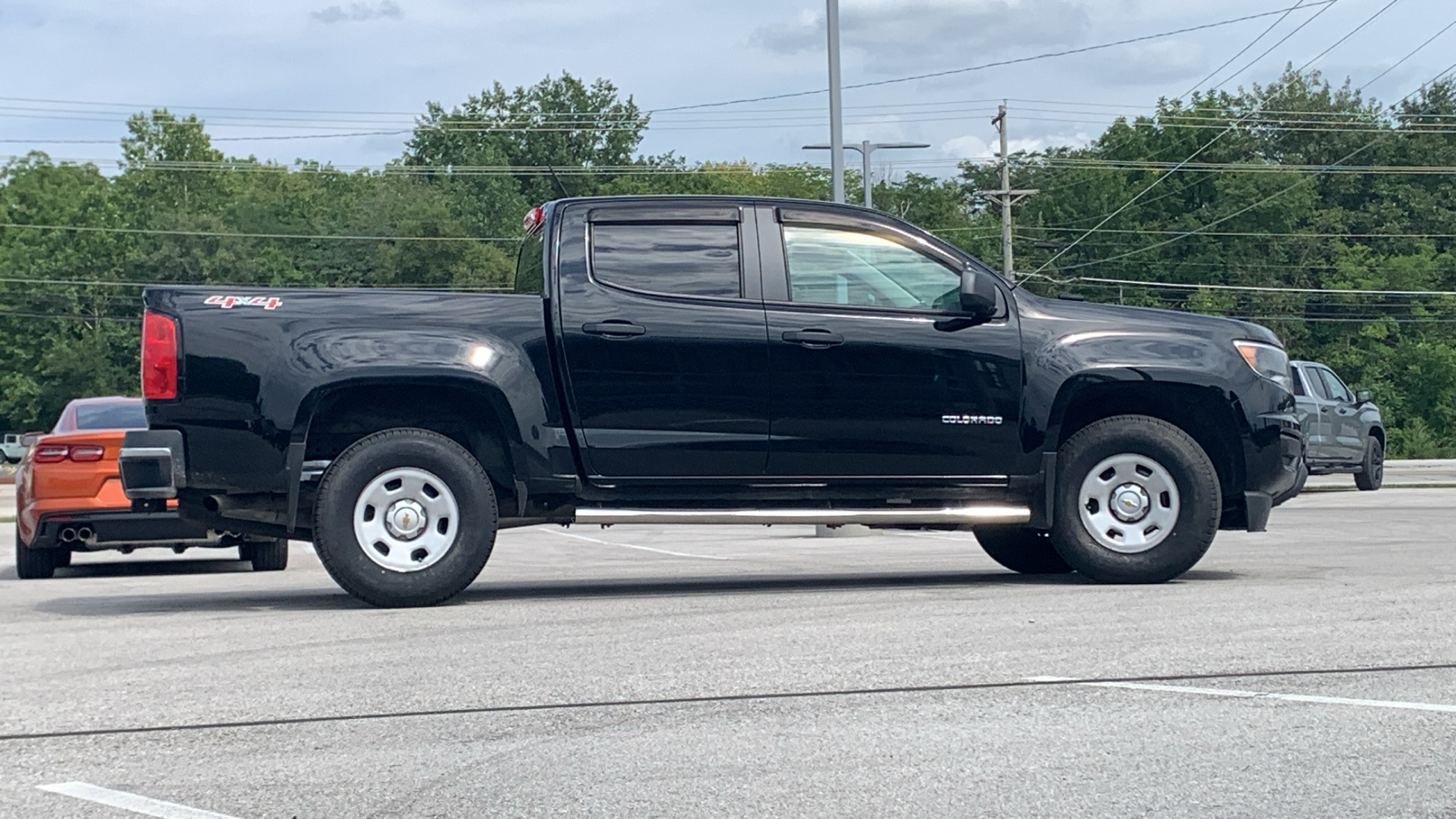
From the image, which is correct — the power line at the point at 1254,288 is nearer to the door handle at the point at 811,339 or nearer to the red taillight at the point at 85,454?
the red taillight at the point at 85,454

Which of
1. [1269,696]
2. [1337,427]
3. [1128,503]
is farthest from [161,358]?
[1337,427]

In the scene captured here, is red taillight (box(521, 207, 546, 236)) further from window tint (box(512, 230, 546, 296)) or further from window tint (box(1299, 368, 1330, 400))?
window tint (box(1299, 368, 1330, 400))

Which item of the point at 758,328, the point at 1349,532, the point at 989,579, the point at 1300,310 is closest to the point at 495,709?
the point at 758,328

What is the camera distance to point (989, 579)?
9.66m

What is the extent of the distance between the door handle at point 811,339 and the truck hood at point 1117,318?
41.1 inches

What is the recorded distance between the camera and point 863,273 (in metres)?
8.85

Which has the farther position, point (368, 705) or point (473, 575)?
point (473, 575)

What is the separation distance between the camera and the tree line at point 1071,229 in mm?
77375

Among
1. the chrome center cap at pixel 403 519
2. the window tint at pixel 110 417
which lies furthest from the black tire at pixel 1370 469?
the chrome center cap at pixel 403 519

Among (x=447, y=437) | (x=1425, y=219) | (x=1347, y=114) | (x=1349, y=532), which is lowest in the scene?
(x=1349, y=532)

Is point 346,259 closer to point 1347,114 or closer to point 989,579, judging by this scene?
point 1347,114

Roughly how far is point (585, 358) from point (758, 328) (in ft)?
2.82

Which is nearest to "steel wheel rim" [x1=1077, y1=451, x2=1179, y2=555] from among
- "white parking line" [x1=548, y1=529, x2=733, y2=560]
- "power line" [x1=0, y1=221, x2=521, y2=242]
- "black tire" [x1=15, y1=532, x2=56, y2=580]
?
"white parking line" [x1=548, y1=529, x2=733, y2=560]

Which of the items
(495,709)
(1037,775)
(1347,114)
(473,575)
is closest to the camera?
(1037,775)
